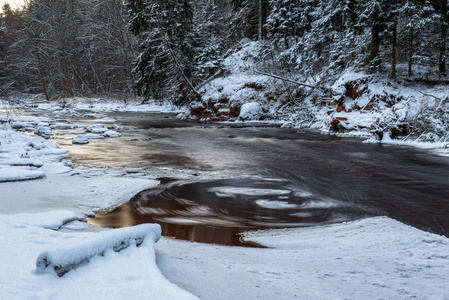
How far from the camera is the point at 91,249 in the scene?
2.35 metres

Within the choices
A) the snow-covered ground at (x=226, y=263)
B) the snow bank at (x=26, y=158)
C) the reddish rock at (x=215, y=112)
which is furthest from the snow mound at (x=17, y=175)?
the reddish rock at (x=215, y=112)

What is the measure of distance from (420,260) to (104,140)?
1226cm

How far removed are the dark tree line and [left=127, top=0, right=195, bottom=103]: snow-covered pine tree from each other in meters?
0.08

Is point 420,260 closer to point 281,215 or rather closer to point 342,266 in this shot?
point 342,266

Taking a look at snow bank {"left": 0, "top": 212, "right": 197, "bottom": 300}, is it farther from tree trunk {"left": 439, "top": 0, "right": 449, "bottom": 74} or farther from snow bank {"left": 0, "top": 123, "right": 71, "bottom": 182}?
tree trunk {"left": 439, "top": 0, "right": 449, "bottom": 74}

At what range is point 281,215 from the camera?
484 centimetres

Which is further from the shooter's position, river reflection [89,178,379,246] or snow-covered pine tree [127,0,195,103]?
snow-covered pine tree [127,0,195,103]

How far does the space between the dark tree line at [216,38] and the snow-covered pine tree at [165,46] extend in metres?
0.08

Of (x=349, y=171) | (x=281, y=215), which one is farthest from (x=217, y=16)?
(x=281, y=215)

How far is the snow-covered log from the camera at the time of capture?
208 cm

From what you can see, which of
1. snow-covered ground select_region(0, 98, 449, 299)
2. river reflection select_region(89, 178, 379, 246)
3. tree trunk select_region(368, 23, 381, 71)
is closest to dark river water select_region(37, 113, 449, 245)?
river reflection select_region(89, 178, 379, 246)

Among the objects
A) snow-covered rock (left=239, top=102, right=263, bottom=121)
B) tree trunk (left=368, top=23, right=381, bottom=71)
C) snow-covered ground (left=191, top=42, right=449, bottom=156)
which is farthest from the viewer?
snow-covered rock (left=239, top=102, right=263, bottom=121)

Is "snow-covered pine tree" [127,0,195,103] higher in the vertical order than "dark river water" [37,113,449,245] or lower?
higher

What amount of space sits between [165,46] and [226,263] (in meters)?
23.1
